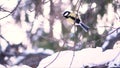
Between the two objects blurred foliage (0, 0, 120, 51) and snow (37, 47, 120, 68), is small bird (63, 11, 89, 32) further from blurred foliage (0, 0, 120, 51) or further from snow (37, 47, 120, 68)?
snow (37, 47, 120, 68)

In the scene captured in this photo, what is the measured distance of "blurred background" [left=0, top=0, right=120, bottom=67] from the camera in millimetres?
2375

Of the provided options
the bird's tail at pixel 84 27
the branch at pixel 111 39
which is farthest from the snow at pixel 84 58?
the bird's tail at pixel 84 27

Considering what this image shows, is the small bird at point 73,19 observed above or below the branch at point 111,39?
above

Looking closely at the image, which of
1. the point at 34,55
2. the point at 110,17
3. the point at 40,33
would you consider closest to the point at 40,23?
the point at 40,33

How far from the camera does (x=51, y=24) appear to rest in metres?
2.41

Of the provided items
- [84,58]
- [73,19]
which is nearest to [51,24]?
[73,19]

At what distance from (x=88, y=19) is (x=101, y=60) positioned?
1.02 feet

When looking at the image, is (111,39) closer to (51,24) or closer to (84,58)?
(84,58)

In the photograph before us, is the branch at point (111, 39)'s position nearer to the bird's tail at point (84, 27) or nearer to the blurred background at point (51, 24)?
the blurred background at point (51, 24)

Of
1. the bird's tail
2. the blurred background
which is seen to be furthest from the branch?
the bird's tail

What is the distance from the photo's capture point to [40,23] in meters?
2.40

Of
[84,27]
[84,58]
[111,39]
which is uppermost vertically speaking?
[84,27]

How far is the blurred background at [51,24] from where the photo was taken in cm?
238

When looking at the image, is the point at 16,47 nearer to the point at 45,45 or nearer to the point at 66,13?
the point at 45,45
